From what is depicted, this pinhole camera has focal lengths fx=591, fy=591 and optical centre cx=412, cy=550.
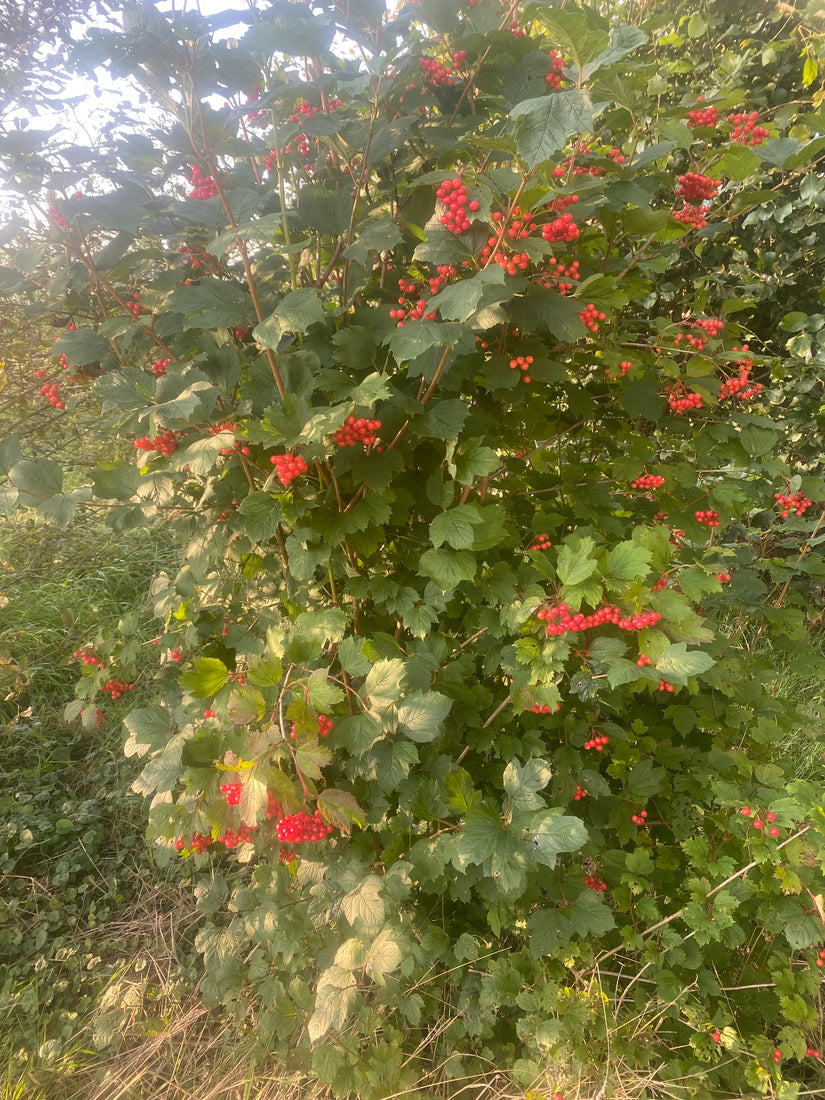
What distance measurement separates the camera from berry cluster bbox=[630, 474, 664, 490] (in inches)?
77.1

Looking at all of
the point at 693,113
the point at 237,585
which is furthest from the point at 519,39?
the point at 237,585

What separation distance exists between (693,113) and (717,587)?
1308mm

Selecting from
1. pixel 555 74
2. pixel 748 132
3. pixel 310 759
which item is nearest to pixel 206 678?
pixel 310 759

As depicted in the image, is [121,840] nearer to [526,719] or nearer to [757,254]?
[526,719]

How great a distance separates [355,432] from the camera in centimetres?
145

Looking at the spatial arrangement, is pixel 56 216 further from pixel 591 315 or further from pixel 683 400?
pixel 683 400

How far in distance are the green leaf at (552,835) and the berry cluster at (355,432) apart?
3.27 feet

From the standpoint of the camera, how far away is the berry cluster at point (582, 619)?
1321 mm

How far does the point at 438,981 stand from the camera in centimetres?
224

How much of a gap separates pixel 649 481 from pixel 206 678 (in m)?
1.49

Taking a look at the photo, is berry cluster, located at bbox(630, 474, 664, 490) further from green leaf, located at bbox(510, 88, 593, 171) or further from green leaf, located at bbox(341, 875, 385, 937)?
green leaf, located at bbox(341, 875, 385, 937)

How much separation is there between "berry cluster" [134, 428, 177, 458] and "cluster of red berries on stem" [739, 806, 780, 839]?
74.4 inches

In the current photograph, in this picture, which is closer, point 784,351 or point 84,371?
point 84,371

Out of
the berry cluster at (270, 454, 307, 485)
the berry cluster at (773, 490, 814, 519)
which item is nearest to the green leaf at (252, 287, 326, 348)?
the berry cluster at (270, 454, 307, 485)
